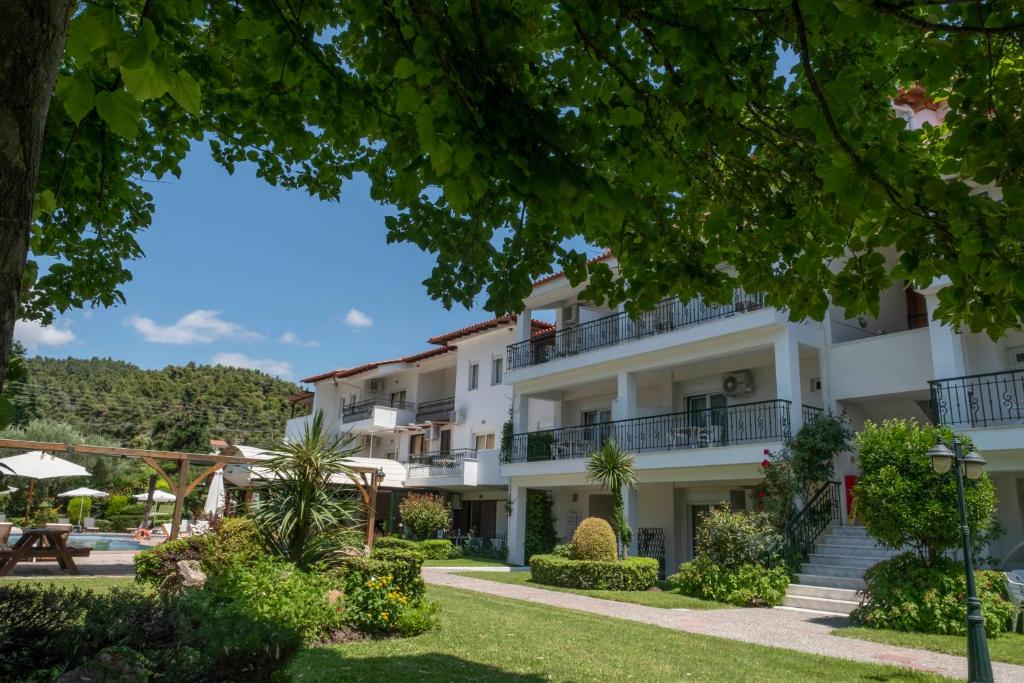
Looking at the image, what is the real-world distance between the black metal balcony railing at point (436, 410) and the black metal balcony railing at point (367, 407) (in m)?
0.54

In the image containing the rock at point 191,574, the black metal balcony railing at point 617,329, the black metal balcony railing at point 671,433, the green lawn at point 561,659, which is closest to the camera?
the green lawn at point 561,659

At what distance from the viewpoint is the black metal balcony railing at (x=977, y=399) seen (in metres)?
13.2

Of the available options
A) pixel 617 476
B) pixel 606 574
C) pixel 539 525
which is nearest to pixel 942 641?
pixel 606 574

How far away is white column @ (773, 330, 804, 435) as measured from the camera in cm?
1554

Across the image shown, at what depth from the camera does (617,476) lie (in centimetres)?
1728

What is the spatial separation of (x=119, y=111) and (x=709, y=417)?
58.6ft

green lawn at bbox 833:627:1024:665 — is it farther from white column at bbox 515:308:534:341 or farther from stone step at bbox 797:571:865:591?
white column at bbox 515:308:534:341

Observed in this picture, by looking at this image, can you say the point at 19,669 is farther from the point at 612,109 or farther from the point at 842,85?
the point at 842,85

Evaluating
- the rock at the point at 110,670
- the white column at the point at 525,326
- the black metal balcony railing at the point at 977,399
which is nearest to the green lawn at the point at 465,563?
the white column at the point at 525,326

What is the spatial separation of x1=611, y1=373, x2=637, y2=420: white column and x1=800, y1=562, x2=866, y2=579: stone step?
658 cm

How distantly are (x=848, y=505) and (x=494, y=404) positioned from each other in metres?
15.3

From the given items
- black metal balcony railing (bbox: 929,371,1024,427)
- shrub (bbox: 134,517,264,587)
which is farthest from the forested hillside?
black metal balcony railing (bbox: 929,371,1024,427)

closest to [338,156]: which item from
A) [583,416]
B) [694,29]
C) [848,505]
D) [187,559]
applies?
[694,29]

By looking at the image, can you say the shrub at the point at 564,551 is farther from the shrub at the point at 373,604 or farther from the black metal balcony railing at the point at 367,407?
the black metal balcony railing at the point at 367,407
